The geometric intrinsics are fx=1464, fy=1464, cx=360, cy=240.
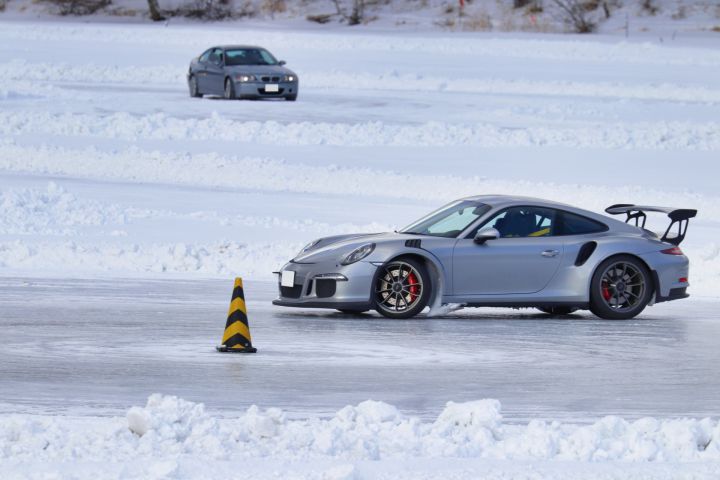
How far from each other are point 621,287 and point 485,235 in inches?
58.2

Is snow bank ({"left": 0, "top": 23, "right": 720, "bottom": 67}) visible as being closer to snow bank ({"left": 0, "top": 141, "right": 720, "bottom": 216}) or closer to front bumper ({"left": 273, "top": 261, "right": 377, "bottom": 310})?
snow bank ({"left": 0, "top": 141, "right": 720, "bottom": 216})

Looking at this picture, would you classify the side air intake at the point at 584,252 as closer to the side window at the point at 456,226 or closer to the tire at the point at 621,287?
the tire at the point at 621,287

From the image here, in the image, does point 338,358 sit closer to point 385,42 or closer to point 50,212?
point 50,212

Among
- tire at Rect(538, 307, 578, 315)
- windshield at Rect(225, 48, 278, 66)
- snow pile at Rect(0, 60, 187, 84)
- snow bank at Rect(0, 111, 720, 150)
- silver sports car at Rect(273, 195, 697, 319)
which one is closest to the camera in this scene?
silver sports car at Rect(273, 195, 697, 319)

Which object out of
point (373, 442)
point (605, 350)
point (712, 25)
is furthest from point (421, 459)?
point (712, 25)

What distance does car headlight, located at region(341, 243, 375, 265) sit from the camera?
12.9m

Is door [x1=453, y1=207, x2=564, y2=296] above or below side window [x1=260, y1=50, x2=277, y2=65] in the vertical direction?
below

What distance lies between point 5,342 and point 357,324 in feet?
10.2

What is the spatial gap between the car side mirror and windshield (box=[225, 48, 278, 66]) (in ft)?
77.3

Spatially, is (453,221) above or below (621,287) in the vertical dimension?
above

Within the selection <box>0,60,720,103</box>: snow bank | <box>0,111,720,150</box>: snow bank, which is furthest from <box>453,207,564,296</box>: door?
<box>0,60,720,103</box>: snow bank

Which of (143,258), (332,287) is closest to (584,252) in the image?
(332,287)

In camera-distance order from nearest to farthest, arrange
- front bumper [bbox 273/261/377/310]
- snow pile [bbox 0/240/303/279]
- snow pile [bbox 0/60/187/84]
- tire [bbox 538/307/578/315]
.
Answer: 1. front bumper [bbox 273/261/377/310]
2. tire [bbox 538/307/578/315]
3. snow pile [bbox 0/240/303/279]
4. snow pile [bbox 0/60/187/84]

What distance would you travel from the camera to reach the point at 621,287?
44.4ft
